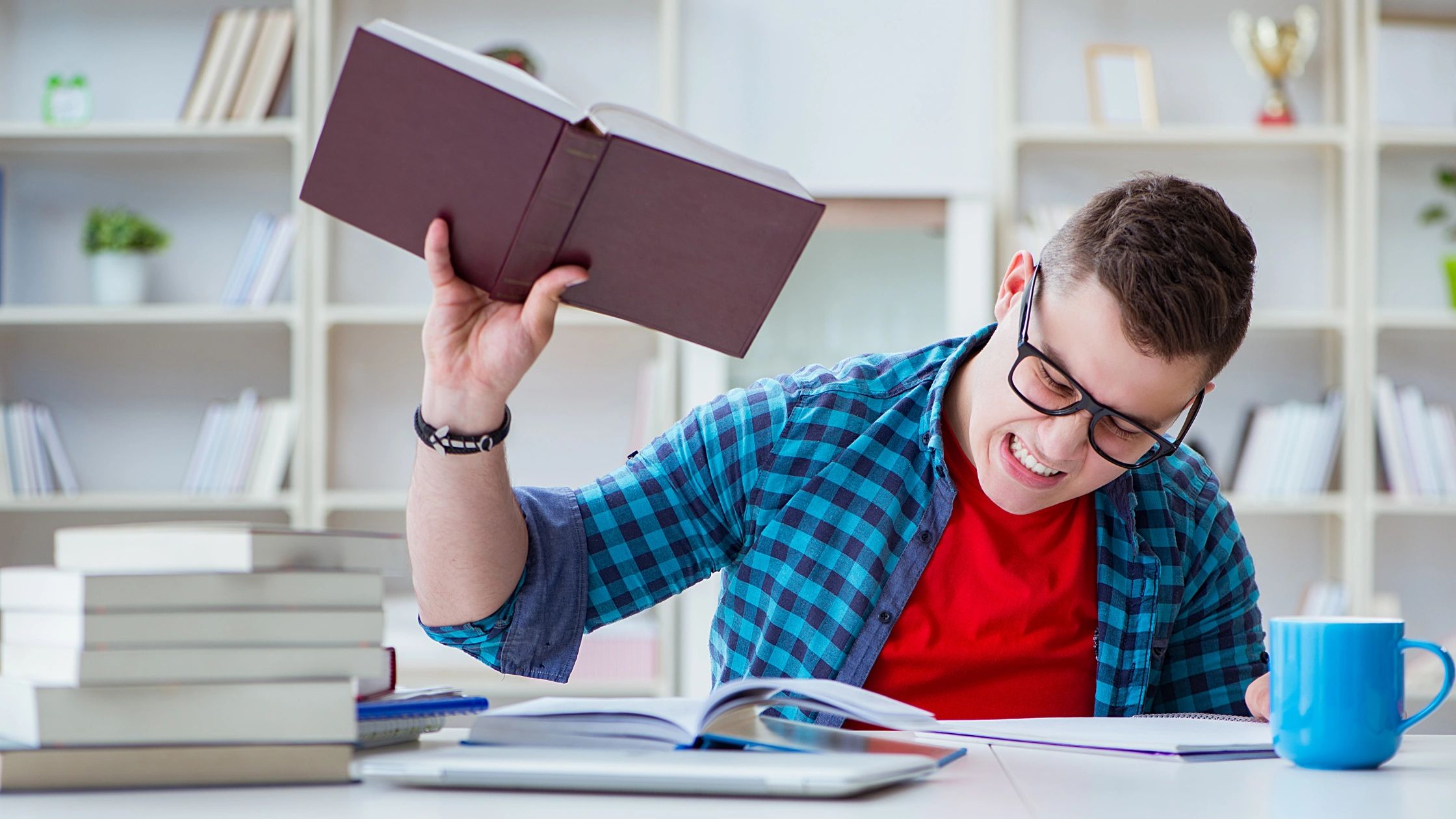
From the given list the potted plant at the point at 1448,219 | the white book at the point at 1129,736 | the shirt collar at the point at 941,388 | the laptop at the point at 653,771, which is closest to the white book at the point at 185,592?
the laptop at the point at 653,771

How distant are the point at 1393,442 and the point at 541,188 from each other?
2.62 m

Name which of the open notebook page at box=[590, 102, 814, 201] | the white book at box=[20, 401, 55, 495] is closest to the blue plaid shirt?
the open notebook page at box=[590, 102, 814, 201]

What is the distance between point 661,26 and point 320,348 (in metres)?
1.08

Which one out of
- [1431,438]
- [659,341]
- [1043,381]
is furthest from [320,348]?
[1431,438]

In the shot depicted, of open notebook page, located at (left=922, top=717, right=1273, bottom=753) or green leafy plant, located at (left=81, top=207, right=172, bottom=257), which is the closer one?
open notebook page, located at (left=922, top=717, right=1273, bottom=753)

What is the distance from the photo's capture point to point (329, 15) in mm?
3047

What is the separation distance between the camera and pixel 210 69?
9.89ft

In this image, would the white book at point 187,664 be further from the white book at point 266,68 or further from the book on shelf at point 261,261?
the white book at point 266,68

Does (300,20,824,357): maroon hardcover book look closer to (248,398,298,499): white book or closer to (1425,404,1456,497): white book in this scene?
(248,398,298,499): white book

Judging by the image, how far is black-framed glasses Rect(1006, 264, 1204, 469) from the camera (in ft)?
3.85

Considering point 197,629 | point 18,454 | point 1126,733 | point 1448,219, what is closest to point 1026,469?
point 1126,733

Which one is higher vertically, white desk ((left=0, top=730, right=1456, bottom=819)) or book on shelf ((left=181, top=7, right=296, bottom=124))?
book on shelf ((left=181, top=7, right=296, bottom=124))

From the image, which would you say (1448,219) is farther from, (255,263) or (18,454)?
(18,454)

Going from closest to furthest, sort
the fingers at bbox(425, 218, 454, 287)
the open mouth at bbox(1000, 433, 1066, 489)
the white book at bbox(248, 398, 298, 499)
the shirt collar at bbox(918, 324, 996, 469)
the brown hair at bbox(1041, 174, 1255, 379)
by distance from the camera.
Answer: the fingers at bbox(425, 218, 454, 287)
the brown hair at bbox(1041, 174, 1255, 379)
the open mouth at bbox(1000, 433, 1066, 489)
the shirt collar at bbox(918, 324, 996, 469)
the white book at bbox(248, 398, 298, 499)
